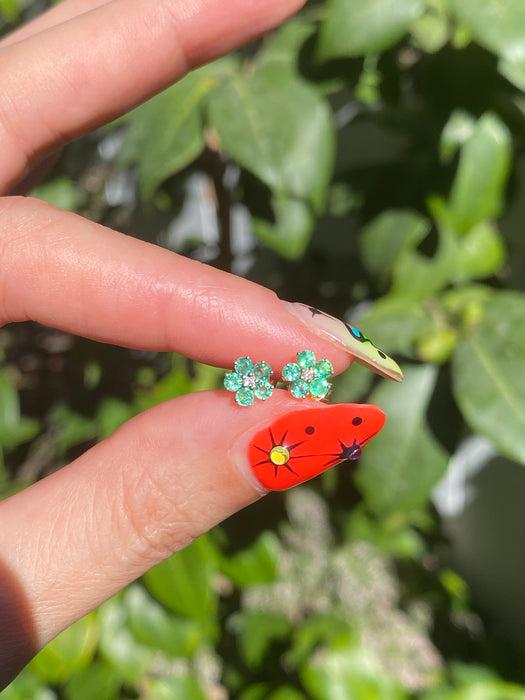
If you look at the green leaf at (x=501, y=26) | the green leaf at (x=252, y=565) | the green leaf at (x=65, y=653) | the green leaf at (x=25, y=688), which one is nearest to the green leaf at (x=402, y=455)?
the green leaf at (x=252, y=565)

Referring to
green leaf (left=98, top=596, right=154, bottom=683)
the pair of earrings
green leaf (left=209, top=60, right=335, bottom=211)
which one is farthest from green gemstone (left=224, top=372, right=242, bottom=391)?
green leaf (left=98, top=596, right=154, bottom=683)

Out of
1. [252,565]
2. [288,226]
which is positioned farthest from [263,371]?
[252,565]

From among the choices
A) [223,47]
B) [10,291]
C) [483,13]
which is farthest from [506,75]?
[10,291]

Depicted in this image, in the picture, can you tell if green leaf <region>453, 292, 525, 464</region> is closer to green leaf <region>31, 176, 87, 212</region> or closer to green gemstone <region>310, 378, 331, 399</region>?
green gemstone <region>310, 378, 331, 399</region>

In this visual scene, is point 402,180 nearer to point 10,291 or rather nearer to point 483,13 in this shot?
point 483,13

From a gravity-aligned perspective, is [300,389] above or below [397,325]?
above

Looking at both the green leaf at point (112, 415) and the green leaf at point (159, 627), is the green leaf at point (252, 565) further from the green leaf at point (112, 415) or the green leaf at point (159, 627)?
the green leaf at point (112, 415)

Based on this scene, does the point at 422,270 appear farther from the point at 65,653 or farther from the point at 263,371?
the point at 65,653
